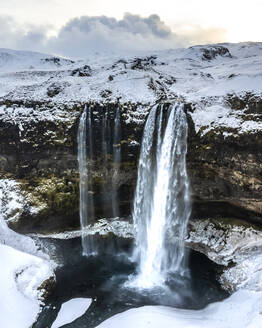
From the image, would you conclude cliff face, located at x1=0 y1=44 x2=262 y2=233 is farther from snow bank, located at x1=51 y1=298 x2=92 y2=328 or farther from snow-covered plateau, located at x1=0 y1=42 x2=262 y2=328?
snow bank, located at x1=51 y1=298 x2=92 y2=328

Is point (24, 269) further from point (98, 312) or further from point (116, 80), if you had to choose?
point (116, 80)

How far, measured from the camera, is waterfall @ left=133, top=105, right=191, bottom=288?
16.0 meters

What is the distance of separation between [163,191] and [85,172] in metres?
5.25

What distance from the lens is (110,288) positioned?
13.1 m

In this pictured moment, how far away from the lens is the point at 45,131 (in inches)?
714

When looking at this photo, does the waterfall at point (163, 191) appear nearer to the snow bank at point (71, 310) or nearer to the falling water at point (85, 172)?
the falling water at point (85, 172)

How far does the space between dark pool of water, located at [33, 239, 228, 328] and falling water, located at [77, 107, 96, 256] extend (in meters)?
1.34

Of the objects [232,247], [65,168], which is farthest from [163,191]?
[65,168]

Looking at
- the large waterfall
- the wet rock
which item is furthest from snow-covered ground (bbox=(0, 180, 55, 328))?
the wet rock

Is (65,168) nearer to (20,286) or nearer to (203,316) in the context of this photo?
(20,286)

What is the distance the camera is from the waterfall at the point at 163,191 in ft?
52.5

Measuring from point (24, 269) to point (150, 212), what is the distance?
24.4 ft

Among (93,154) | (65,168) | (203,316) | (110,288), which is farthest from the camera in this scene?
(65,168)

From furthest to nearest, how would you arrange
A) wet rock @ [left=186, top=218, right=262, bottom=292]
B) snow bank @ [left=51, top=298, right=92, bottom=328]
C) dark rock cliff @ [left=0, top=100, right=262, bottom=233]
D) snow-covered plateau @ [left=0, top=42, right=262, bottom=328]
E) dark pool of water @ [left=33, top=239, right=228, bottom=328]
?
dark rock cliff @ [left=0, top=100, right=262, bottom=233] → snow-covered plateau @ [left=0, top=42, right=262, bottom=328] → wet rock @ [left=186, top=218, right=262, bottom=292] → dark pool of water @ [left=33, top=239, right=228, bottom=328] → snow bank @ [left=51, top=298, right=92, bottom=328]
